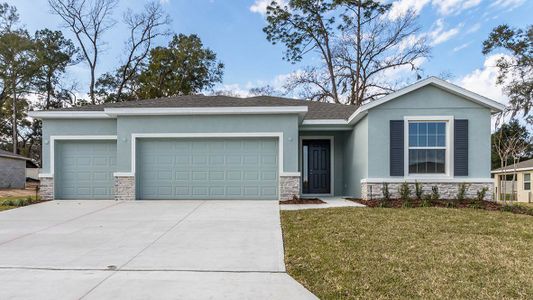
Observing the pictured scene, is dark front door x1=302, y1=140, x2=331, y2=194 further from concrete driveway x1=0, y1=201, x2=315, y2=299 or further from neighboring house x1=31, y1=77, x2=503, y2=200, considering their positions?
concrete driveway x1=0, y1=201, x2=315, y2=299

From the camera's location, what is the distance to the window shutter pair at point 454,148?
33.8ft

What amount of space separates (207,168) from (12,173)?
67.0 feet

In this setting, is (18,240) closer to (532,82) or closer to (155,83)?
(155,83)

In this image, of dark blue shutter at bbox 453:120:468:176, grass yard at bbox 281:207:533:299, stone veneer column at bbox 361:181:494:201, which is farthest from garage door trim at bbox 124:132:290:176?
dark blue shutter at bbox 453:120:468:176

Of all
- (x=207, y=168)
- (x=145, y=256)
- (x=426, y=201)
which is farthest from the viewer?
(x=207, y=168)

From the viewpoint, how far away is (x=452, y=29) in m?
19.1

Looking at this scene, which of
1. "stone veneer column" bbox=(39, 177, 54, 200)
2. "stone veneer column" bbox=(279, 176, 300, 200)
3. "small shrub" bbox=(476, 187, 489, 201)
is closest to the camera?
"small shrub" bbox=(476, 187, 489, 201)

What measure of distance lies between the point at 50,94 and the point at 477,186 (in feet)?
121

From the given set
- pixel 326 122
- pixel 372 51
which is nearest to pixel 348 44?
pixel 372 51

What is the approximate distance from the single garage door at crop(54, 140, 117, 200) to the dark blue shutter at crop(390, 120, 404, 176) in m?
9.34

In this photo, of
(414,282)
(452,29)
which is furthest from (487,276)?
(452,29)

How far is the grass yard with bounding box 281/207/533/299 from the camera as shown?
373 cm

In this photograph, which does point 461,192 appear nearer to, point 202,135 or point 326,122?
point 326,122

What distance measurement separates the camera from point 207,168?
37.3 feet
